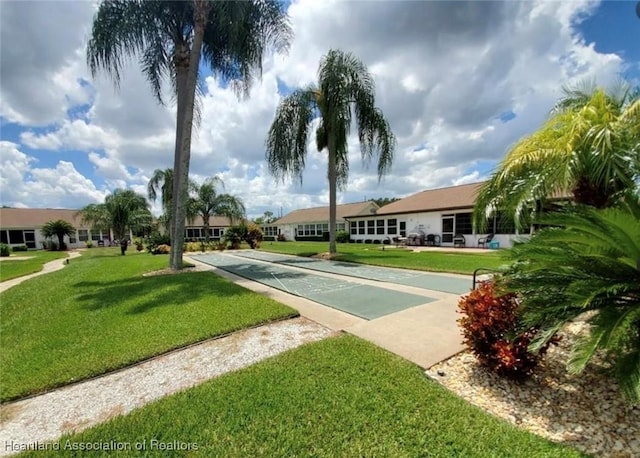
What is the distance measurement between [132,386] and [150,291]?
4750mm

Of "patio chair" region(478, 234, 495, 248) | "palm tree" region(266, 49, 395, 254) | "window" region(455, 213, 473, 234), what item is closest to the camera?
"palm tree" region(266, 49, 395, 254)

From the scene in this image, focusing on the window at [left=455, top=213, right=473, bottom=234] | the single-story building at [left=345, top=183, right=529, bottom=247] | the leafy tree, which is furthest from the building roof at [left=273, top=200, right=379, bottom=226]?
the leafy tree

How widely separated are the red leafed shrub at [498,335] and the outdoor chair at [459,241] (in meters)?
19.2

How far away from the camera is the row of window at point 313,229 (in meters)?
37.2

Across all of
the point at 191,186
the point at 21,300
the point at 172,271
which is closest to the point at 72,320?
the point at 21,300

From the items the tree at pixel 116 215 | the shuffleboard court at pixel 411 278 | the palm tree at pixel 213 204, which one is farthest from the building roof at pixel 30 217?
the shuffleboard court at pixel 411 278

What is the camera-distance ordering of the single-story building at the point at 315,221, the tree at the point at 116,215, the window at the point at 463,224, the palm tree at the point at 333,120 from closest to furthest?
the palm tree at the point at 333,120 → the window at the point at 463,224 → the tree at the point at 116,215 → the single-story building at the point at 315,221

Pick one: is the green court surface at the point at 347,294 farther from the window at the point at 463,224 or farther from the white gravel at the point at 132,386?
the window at the point at 463,224

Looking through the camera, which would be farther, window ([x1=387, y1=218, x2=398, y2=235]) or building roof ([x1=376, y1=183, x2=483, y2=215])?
window ([x1=387, y1=218, x2=398, y2=235])

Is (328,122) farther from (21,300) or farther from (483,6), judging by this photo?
(21,300)

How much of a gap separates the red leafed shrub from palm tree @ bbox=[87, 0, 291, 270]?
32.3 feet

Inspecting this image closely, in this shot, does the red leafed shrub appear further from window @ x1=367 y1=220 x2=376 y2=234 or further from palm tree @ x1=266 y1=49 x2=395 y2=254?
window @ x1=367 y1=220 x2=376 y2=234

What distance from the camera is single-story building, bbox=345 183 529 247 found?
21.0 metres

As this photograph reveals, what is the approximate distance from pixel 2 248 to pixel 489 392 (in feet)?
124
